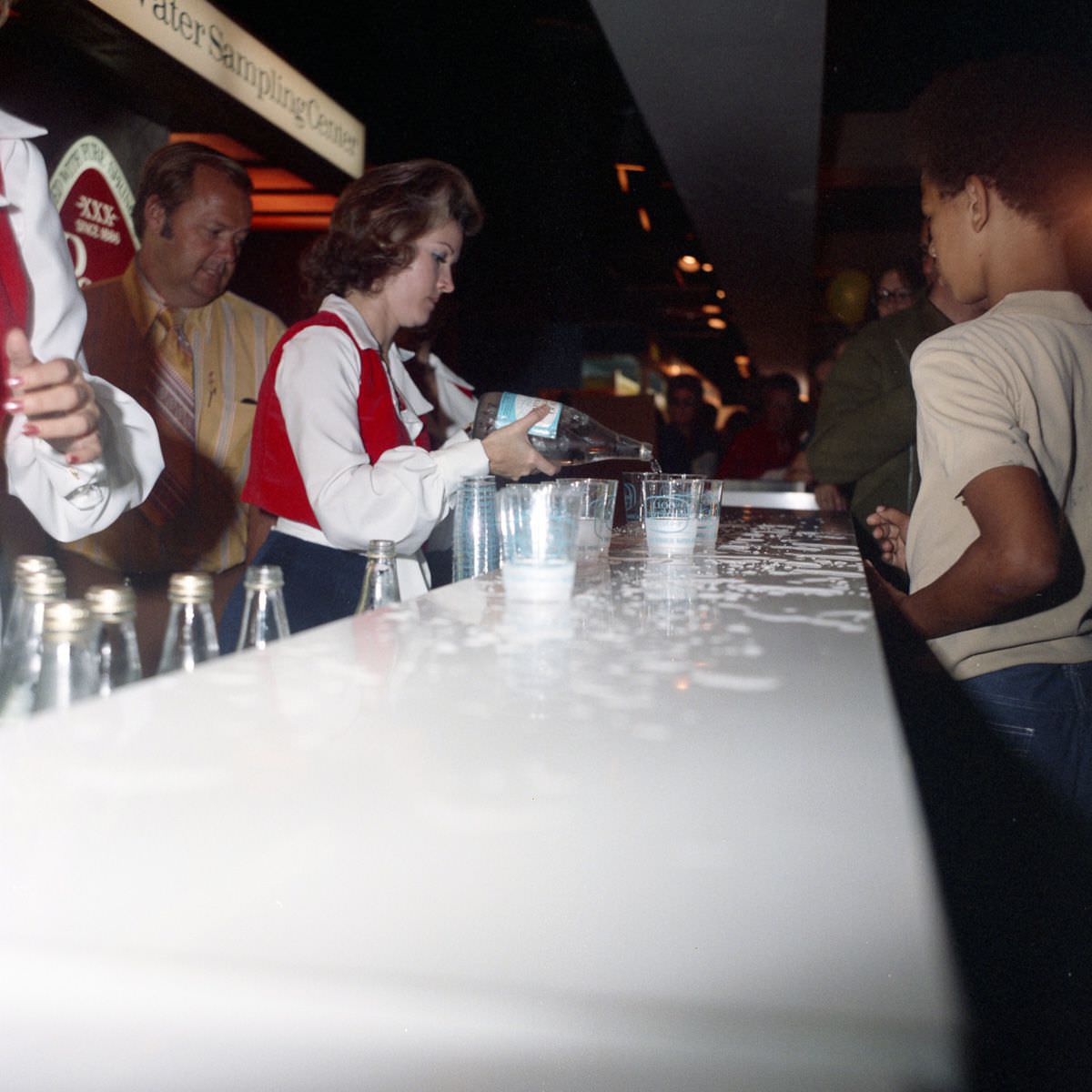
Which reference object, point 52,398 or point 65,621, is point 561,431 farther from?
point 65,621

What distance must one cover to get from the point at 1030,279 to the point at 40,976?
1.39 metres

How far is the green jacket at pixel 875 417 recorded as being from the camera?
2.30 meters

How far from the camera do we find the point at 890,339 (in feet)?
→ 8.14

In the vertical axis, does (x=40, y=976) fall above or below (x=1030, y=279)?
below

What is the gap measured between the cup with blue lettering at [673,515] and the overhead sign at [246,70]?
223cm

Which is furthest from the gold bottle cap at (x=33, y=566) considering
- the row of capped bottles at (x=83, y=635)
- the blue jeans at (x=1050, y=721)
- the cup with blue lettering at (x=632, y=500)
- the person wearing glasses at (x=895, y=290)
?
the person wearing glasses at (x=895, y=290)

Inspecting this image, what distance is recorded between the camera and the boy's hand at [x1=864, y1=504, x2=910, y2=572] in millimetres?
1885

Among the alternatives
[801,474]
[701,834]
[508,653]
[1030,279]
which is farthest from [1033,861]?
[801,474]

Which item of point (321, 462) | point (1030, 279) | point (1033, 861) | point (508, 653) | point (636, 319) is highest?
point (636, 319)

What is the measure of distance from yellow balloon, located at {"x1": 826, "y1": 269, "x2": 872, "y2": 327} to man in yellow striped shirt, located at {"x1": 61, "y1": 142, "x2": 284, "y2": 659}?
381 cm

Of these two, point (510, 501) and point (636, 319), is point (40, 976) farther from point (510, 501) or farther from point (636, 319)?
point (636, 319)

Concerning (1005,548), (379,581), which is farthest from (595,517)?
(1005,548)

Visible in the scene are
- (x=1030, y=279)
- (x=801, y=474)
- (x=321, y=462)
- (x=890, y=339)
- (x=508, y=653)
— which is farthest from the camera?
(x=801, y=474)

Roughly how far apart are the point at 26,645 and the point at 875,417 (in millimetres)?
1923
